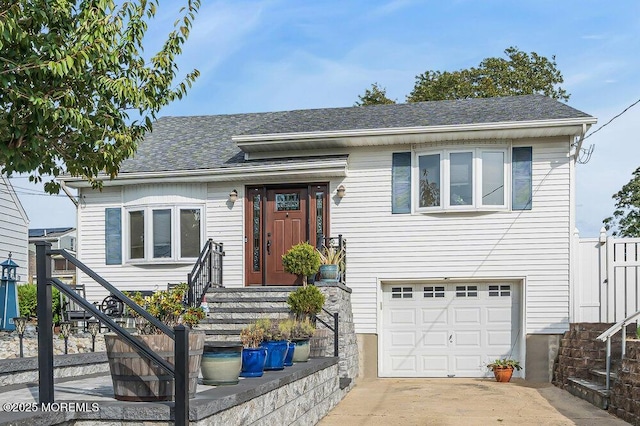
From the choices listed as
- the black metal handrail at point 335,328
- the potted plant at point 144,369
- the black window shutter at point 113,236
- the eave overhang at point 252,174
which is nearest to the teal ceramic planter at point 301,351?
the black metal handrail at point 335,328

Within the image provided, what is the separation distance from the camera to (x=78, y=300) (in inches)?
209

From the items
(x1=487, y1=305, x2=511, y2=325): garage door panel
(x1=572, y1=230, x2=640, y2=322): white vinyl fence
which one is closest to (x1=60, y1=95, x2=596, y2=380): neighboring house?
(x1=487, y1=305, x2=511, y2=325): garage door panel

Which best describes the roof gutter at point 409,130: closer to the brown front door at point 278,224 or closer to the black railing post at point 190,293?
the brown front door at point 278,224

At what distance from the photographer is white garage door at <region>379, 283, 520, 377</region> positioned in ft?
48.3

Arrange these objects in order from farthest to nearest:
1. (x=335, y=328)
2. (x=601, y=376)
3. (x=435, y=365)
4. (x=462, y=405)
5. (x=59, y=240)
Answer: (x=59, y=240) < (x=435, y=365) < (x=335, y=328) < (x=601, y=376) < (x=462, y=405)

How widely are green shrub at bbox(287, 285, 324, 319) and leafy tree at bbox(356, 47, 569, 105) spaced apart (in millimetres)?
17346

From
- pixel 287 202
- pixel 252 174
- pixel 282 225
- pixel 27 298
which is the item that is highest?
pixel 252 174

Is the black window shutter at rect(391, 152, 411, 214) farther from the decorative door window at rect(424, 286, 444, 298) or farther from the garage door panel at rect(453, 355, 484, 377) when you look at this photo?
the garage door panel at rect(453, 355, 484, 377)

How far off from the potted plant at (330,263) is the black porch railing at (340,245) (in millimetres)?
96

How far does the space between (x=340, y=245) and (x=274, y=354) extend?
6.34 m

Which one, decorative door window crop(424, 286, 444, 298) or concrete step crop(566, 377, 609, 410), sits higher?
decorative door window crop(424, 286, 444, 298)

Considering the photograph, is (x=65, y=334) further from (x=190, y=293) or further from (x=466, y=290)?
(x=466, y=290)

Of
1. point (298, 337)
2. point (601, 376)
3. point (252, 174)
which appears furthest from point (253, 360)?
point (252, 174)

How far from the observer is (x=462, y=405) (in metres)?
11.0
